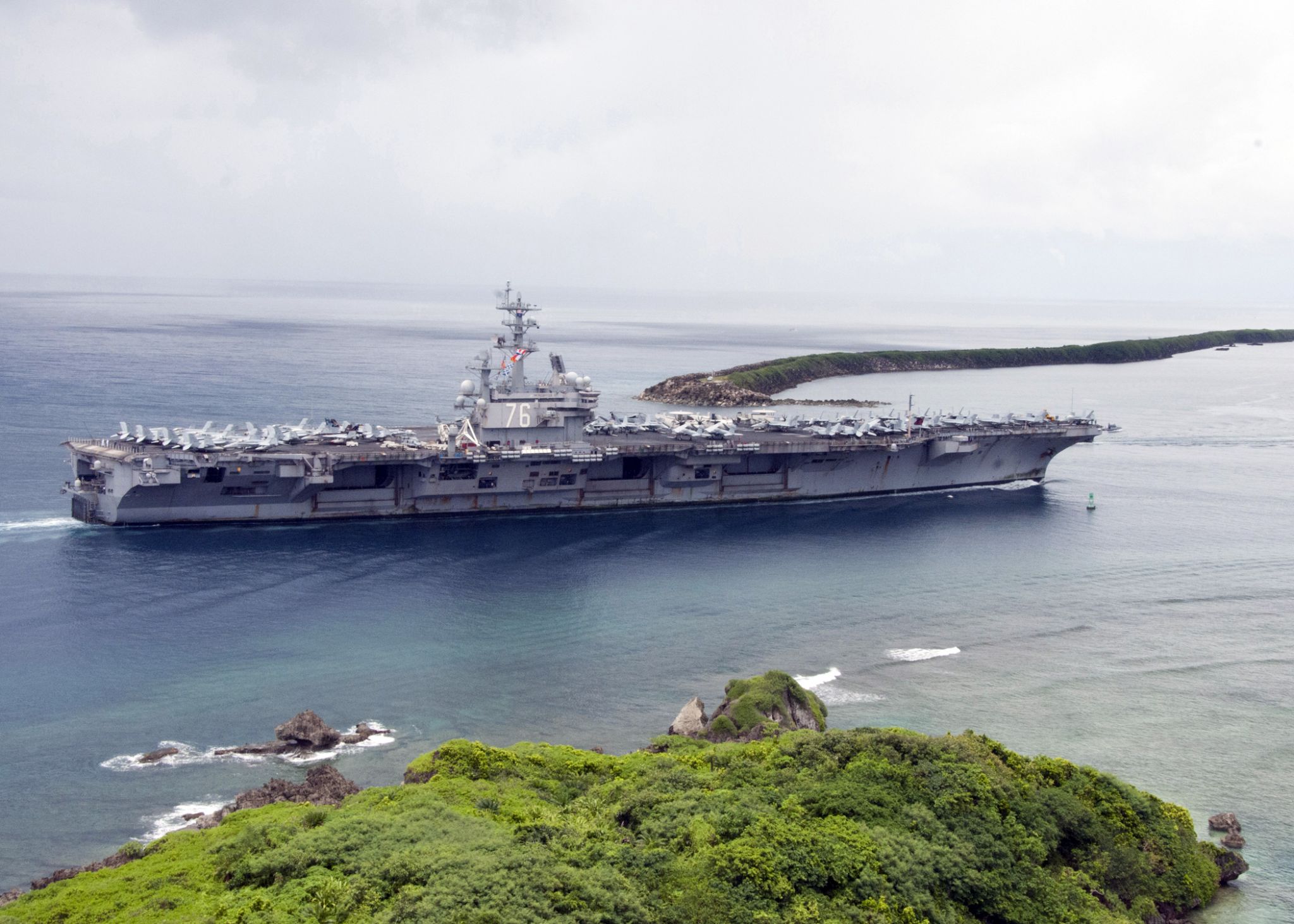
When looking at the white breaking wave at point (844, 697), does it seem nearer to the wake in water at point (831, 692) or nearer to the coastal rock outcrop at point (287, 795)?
the wake in water at point (831, 692)

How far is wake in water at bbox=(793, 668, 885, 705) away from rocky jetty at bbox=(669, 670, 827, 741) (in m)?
1.36

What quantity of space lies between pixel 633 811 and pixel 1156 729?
1301cm

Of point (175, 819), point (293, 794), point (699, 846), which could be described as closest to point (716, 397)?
point (293, 794)

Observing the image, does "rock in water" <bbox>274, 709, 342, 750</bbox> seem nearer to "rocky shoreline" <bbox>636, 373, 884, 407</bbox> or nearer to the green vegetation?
the green vegetation

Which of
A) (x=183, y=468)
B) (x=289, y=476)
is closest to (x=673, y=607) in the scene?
(x=289, y=476)

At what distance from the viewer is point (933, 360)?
110m

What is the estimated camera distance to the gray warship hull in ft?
116

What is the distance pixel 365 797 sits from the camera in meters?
16.8

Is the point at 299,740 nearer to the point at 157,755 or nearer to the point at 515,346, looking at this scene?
the point at 157,755

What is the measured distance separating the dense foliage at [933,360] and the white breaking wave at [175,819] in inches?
2625

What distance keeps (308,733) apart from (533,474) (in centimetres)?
1978

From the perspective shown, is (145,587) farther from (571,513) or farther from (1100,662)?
(1100,662)

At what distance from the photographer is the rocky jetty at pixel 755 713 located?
20.6 m

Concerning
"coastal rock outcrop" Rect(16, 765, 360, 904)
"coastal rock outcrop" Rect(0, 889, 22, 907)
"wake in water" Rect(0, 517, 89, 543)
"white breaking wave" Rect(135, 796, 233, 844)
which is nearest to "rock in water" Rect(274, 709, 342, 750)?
"coastal rock outcrop" Rect(16, 765, 360, 904)
